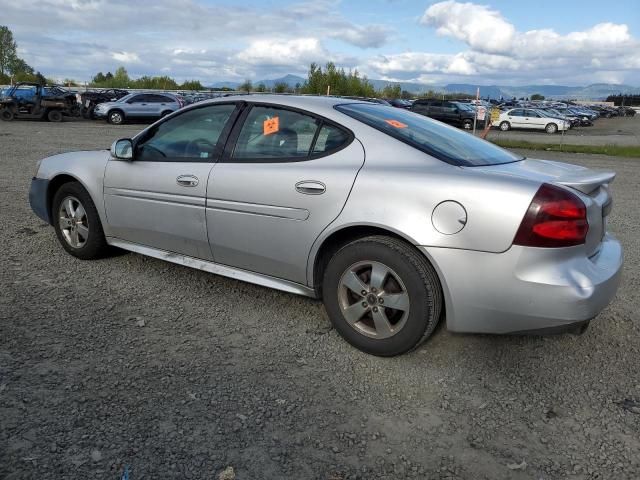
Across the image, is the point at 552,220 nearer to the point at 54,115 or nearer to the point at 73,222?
the point at 73,222

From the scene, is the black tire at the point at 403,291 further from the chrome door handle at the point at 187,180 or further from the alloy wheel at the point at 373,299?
the chrome door handle at the point at 187,180

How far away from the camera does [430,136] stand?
12.3 ft

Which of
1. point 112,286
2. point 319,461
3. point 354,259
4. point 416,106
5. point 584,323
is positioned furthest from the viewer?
point 416,106

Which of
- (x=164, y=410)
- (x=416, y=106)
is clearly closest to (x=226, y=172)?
(x=164, y=410)

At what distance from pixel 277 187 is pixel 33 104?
25868 mm

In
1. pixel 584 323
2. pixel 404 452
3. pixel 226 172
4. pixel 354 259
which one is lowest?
pixel 404 452

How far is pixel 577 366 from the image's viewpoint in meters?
3.41

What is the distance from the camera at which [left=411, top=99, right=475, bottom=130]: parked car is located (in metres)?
34.3

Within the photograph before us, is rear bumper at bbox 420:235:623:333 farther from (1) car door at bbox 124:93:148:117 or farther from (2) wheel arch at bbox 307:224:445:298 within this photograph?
(1) car door at bbox 124:93:148:117

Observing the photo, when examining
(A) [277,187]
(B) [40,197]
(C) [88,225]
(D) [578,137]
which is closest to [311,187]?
(A) [277,187]

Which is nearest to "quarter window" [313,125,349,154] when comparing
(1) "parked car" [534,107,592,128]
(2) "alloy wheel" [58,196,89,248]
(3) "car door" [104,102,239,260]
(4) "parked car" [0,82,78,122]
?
(3) "car door" [104,102,239,260]

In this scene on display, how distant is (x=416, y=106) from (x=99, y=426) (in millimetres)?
35325

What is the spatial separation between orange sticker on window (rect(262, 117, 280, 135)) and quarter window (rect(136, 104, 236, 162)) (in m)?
0.35

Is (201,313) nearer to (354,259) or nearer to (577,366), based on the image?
(354,259)
